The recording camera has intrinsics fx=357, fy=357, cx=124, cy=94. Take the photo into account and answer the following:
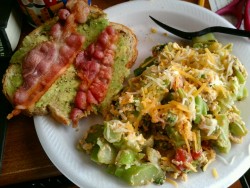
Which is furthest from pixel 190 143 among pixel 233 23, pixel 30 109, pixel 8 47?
pixel 8 47

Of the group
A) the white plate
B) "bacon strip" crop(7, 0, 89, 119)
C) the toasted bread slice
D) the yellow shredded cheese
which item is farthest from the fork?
the yellow shredded cheese

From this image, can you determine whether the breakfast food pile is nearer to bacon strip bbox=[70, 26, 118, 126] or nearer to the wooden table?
bacon strip bbox=[70, 26, 118, 126]

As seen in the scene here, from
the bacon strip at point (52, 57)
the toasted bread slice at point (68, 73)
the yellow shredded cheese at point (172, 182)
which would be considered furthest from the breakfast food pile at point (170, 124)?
the bacon strip at point (52, 57)

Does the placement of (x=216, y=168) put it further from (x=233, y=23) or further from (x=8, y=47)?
(x=8, y=47)

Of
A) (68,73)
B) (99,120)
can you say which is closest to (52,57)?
(68,73)

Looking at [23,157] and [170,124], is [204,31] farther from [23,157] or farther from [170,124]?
[23,157]

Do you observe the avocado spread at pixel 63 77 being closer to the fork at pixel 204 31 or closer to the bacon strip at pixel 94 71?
the bacon strip at pixel 94 71

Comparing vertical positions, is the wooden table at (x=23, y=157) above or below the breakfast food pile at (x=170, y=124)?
below
